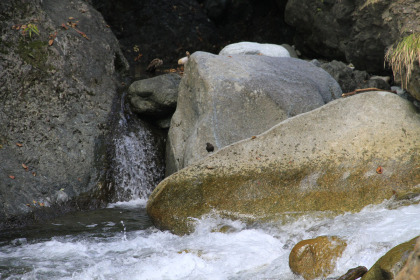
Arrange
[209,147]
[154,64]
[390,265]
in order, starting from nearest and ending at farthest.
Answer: [390,265], [209,147], [154,64]

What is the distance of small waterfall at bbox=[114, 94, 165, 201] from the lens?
267 inches

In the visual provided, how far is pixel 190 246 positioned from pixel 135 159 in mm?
2986

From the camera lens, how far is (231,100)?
19.4 feet

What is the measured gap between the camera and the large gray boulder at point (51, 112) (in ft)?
19.1

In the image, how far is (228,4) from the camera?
1144cm

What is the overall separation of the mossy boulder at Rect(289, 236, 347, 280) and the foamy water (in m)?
0.06

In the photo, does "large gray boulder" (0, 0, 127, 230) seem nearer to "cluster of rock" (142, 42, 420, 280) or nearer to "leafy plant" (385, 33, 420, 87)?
"cluster of rock" (142, 42, 420, 280)

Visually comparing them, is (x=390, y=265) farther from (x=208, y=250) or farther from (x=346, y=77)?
(x=346, y=77)

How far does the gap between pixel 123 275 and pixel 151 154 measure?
11.9 feet

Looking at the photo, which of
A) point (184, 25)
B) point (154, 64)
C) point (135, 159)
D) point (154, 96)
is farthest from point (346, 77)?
point (184, 25)

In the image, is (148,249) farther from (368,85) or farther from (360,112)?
(368,85)

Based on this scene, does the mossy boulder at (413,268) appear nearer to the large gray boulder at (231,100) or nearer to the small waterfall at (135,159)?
the large gray boulder at (231,100)

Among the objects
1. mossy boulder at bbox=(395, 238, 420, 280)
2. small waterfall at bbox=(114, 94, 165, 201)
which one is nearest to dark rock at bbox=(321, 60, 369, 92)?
small waterfall at bbox=(114, 94, 165, 201)

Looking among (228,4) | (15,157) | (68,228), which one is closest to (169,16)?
(228,4)
